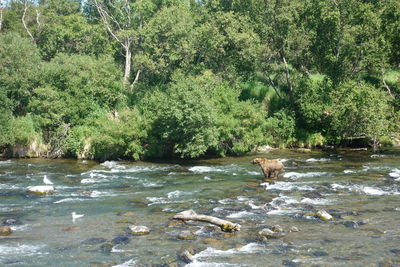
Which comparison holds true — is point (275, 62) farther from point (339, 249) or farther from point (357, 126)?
point (339, 249)

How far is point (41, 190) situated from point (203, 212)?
1029 cm

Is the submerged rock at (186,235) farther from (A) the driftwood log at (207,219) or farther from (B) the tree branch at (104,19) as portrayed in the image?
(B) the tree branch at (104,19)

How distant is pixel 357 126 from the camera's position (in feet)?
133

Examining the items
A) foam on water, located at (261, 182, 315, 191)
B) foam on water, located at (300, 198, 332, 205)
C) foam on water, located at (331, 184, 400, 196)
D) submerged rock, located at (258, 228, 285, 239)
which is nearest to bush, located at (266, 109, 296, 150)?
foam on water, located at (261, 182, 315, 191)

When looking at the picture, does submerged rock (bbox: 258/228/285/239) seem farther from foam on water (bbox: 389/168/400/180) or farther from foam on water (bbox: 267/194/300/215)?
foam on water (bbox: 389/168/400/180)

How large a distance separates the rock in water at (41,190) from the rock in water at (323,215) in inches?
597

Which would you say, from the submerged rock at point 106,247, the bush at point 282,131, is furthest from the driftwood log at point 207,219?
the bush at point 282,131

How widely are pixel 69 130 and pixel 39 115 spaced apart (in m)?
3.28

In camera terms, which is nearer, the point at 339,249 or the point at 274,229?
the point at 339,249

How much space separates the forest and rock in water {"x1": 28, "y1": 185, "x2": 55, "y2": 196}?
1052 cm

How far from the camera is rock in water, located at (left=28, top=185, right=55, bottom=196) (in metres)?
27.0

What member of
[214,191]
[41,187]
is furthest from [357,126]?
[41,187]

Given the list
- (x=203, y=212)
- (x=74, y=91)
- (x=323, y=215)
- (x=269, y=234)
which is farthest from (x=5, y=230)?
(x=74, y=91)

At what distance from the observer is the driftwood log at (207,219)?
19500 millimetres
